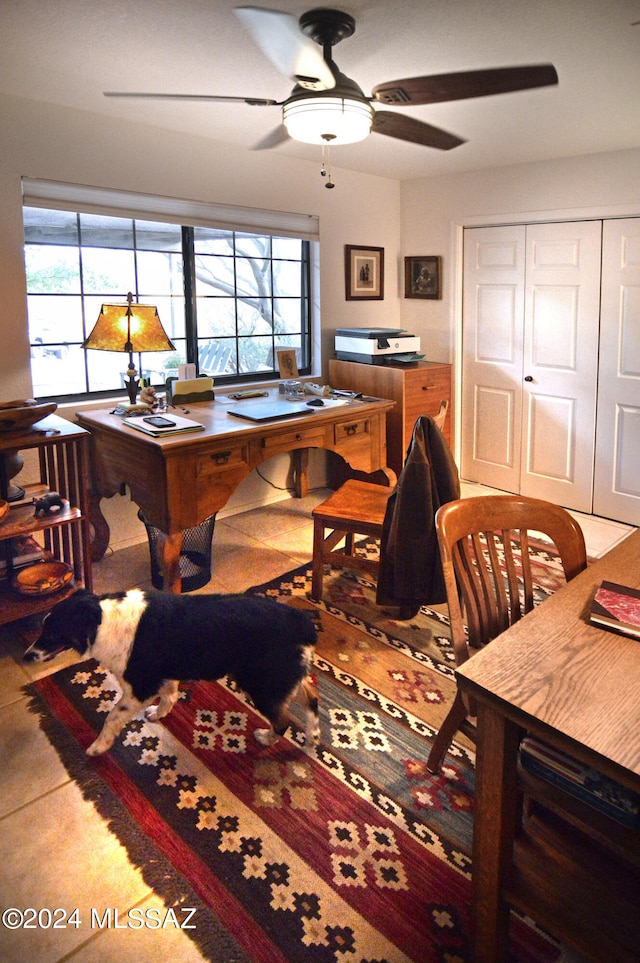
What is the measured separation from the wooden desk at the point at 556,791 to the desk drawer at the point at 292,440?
1.87 meters

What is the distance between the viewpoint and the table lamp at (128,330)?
286cm

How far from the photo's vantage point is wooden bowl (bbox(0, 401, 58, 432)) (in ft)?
7.74

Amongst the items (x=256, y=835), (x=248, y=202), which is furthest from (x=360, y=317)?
(x=256, y=835)

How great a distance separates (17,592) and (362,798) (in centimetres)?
153

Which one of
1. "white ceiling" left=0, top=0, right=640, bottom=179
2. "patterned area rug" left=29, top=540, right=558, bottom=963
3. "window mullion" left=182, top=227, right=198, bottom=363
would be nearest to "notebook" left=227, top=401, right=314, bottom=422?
"window mullion" left=182, top=227, right=198, bottom=363

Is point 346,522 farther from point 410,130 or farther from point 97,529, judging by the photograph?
point 410,130

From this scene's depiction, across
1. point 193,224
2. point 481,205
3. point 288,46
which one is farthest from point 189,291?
point 288,46

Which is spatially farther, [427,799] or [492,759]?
[427,799]

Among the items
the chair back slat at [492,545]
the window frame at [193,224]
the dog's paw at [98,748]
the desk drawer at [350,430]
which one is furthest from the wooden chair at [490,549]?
the window frame at [193,224]

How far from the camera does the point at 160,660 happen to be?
181 centimetres

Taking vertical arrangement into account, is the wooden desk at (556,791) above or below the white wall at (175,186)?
below

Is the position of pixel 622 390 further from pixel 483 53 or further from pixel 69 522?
pixel 69 522

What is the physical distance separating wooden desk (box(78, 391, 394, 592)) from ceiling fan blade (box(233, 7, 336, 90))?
140 centimetres

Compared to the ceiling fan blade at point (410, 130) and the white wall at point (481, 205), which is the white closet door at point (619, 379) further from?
the ceiling fan blade at point (410, 130)
